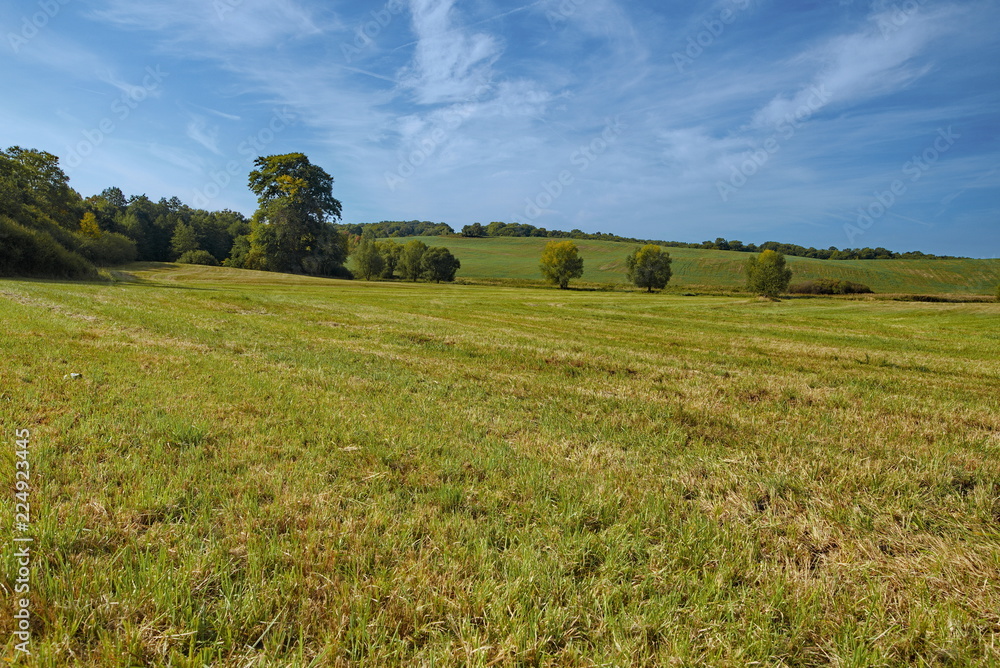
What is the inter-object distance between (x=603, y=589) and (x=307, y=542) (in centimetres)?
167

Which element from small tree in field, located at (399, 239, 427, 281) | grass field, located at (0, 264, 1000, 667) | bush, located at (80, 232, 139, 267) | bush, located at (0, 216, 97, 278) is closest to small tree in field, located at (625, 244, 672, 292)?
small tree in field, located at (399, 239, 427, 281)

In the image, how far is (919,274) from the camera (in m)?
87.7

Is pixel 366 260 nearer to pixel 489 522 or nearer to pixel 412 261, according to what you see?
pixel 412 261

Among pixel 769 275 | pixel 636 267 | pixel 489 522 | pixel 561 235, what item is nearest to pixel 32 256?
pixel 489 522

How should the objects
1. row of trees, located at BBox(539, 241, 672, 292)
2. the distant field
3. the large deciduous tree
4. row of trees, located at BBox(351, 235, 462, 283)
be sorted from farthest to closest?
row of trees, located at BBox(351, 235, 462, 283), row of trees, located at BBox(539, 241, 672, 292), the distant field, the large deciduous tree

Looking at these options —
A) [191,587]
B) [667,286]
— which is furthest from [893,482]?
[667,286]

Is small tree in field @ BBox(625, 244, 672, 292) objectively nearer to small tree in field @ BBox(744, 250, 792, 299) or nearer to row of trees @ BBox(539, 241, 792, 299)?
row of trees @ BBox(539, 241, 792, 299)

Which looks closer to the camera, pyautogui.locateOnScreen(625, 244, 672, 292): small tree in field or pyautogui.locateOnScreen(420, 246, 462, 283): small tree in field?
pyautogui.locateOnScreen(625, 244, 672, 292): small tree in field

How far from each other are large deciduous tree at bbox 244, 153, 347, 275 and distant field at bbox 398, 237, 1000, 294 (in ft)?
108

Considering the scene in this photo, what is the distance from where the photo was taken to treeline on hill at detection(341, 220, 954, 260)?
12912cm

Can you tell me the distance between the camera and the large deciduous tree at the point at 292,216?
7050 centimetres

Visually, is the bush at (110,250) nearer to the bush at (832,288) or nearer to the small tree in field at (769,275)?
the small tree in field at (769,275)

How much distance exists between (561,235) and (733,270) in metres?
70.9

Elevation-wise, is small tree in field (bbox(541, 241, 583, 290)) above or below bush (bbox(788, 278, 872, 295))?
above
